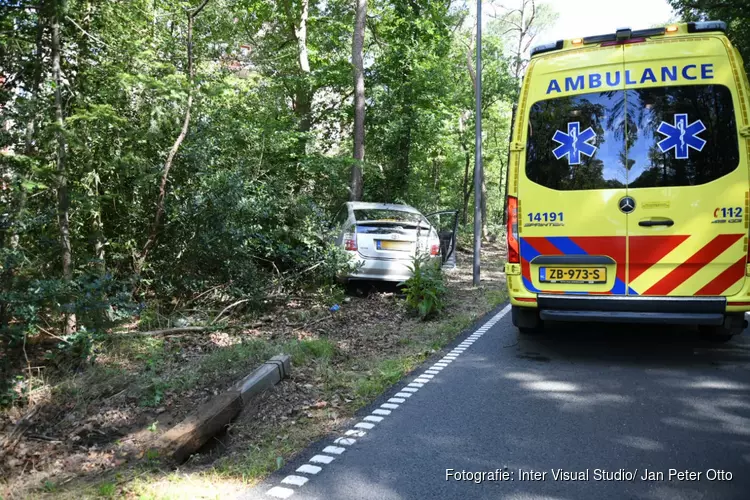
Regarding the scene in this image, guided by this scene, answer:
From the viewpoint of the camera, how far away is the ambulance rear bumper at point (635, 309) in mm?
4984

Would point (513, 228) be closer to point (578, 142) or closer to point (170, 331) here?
point (578, 142)

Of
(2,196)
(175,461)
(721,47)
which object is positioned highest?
(721,47)

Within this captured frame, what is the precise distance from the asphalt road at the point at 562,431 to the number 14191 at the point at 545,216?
1438 millimetres

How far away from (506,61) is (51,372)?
22.8 meters

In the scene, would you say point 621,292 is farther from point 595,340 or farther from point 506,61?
point 506,61

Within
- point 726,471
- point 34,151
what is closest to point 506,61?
point 34,151

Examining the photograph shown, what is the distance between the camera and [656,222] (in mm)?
5066

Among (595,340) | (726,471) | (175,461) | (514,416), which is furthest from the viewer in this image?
(595,340)

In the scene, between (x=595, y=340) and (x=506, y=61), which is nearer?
(x=595, y=340)

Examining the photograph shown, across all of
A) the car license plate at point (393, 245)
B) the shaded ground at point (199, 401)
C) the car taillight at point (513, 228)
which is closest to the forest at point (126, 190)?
the shaded ground at point (199, 401)

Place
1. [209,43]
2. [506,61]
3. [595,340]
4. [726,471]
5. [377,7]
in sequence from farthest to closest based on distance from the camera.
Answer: [506,61] → [377,7] → [209,43] → [595,340] → [726,471]

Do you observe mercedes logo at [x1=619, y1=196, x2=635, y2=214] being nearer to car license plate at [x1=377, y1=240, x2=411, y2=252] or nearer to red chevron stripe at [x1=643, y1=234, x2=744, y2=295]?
red chevron stripe at [x1=643, y1=234, x2=744, y2=295]

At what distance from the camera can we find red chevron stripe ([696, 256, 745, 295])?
4.92 meters

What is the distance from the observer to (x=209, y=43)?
12.8m
